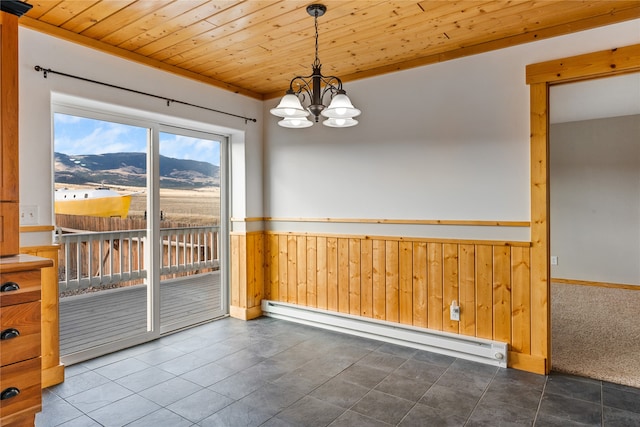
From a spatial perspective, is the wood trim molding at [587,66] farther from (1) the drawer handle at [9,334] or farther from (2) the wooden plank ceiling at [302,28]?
(1) the drawer handle at [9,334]

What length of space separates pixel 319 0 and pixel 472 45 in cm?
146

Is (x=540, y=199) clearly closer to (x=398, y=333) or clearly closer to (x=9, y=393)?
(x=398, y=333)

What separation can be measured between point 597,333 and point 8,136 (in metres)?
4.88

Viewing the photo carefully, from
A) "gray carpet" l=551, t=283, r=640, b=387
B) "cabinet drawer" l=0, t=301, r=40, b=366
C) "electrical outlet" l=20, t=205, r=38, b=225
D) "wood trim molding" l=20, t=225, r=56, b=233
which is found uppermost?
"electrical outlet" l=20, t=205, r=38, b=225

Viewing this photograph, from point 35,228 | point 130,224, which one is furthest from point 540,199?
point 35,228

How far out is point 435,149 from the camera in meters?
3.35

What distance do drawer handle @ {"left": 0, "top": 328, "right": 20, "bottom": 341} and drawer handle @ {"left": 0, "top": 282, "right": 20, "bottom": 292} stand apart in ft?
0.60

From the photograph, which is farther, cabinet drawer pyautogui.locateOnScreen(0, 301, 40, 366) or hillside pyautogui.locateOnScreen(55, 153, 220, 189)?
hillside pyautogui.locateOnScreen(55, 153, 220, 189)

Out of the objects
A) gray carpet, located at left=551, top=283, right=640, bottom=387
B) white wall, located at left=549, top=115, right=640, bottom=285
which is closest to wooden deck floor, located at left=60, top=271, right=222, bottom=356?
gray carpet, located at left=551, top=283, right=640, bottom=387

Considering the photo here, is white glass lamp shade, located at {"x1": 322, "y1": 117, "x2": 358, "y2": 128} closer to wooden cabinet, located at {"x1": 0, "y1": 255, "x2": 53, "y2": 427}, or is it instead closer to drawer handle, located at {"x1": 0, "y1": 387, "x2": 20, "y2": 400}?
wooden cabinet, located at {"x1": 0, "y1": 255, "x2": 53, "y2": 427}

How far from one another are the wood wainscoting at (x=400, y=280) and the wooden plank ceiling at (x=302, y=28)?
1637 mm

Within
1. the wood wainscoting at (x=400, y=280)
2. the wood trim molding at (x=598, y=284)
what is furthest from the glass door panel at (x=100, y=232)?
the wood trim molding at (x=598, y=284)

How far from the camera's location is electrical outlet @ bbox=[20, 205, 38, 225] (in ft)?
8.57

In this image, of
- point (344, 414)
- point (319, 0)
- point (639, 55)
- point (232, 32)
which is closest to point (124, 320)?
point (344, 414)
